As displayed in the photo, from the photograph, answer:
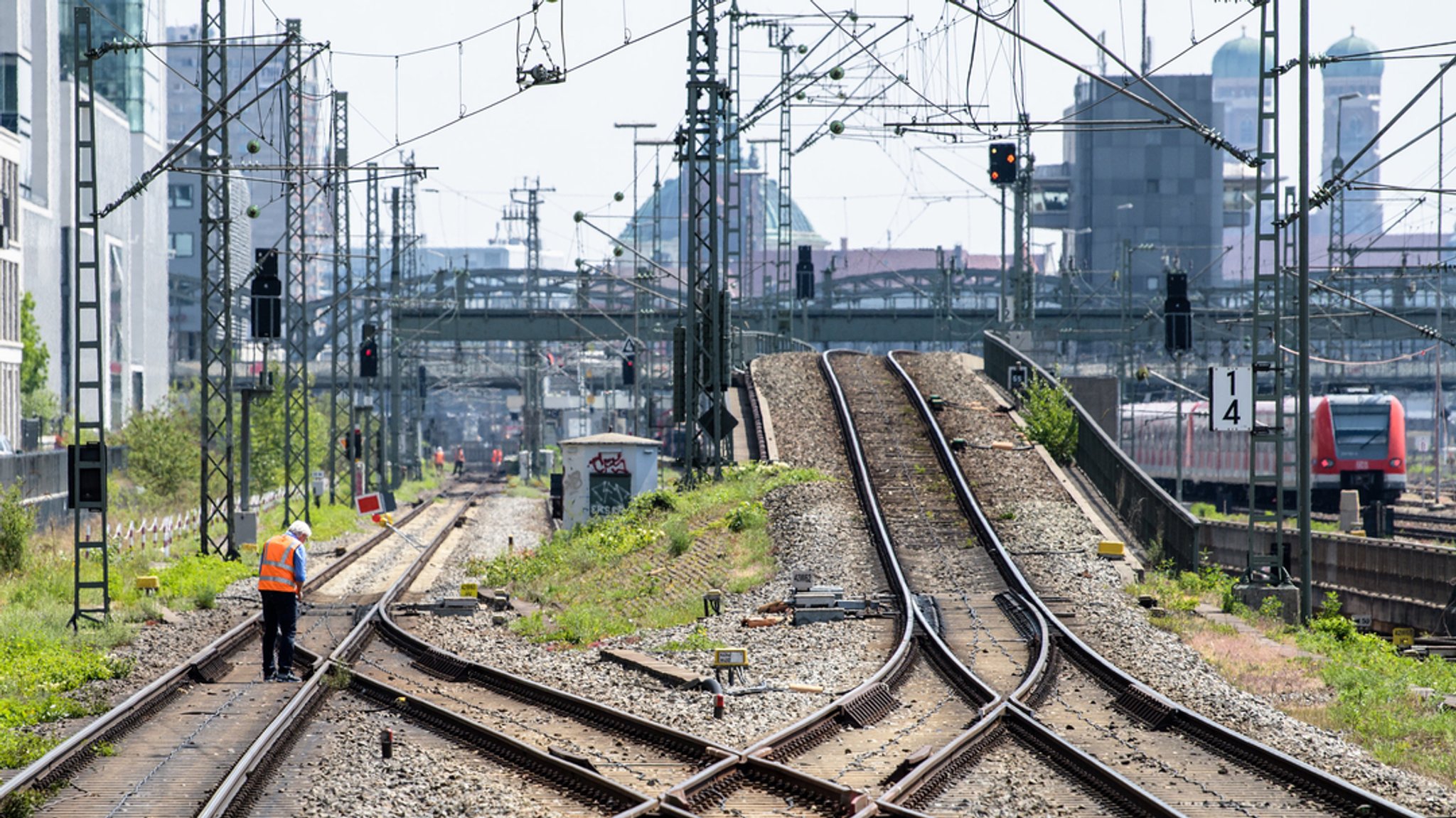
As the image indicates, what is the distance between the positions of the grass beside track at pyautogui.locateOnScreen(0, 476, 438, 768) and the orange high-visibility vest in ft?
6.36

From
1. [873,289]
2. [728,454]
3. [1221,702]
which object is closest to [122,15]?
[873,289]

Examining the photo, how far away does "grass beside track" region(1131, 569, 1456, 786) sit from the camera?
1380cm

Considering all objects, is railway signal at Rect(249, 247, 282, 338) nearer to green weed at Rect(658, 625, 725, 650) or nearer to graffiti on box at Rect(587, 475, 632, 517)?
graffiti on box at Rect(587, 475, 632, 517)

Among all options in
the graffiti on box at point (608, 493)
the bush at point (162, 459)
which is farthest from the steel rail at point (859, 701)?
the bush at point (162, 459)

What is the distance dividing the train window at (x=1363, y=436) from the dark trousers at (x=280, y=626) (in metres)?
42.2

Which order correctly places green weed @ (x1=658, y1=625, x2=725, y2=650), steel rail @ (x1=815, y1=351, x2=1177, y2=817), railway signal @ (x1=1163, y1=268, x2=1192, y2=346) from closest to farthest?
1. steel rail @ (x1=815, y1=351, x2=1177, y2=817)
2. green weed @ (x1=658, y1=625, x2=725, y2=650)
3. railway signal @ (x1=1163, y1=268, x2=1192, y2=346)

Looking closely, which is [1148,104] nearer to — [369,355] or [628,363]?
[369,355]

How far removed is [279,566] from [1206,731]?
9.79 metres

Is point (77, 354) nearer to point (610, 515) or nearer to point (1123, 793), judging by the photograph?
point (610, 515)

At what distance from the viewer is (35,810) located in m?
11.3

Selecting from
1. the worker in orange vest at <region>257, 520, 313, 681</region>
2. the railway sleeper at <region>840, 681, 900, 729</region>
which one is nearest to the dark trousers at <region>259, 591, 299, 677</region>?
the worker in orange vest at <region>257, 520, 313, 681</region>

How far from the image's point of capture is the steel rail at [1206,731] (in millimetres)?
11141

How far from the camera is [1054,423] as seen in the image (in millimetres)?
35531

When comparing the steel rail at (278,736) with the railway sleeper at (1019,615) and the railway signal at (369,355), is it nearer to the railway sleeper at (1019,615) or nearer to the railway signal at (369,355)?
the railway sleeper at (1019,615)
